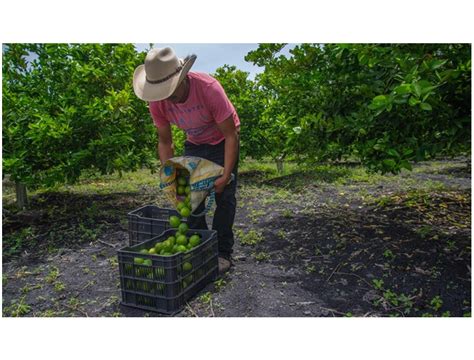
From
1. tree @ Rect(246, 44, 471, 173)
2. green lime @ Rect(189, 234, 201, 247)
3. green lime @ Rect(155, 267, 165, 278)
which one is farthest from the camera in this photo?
green lime @ Rect(189, 234, 201, 247)

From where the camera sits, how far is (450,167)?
30.7 feet

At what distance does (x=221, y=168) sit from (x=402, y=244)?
2.03m

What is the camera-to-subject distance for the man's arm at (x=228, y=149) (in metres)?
3.32

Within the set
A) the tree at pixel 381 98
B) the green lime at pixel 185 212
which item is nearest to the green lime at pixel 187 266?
the green lime at pixel 185 212

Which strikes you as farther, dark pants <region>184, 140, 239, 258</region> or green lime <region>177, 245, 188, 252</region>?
dark pants <region>184, 140, 239, 258</region>

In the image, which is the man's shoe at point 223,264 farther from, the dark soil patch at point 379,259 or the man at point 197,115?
the dark soil patch at point 379,259

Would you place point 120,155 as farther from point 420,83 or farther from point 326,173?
point 326,173

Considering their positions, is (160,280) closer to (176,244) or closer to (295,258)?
(176,244)

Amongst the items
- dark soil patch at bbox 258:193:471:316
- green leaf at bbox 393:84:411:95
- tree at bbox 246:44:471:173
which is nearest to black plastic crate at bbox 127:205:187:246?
dark soil patch at bbox 258:193:471:316

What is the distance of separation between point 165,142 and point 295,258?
1.72 metres

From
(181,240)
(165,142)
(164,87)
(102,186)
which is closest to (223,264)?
(181,240)

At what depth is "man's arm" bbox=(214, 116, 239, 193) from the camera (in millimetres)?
3322

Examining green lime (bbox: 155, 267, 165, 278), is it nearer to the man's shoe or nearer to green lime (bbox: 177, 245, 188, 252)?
green lime (bbox: 177, 245, 188, 252)

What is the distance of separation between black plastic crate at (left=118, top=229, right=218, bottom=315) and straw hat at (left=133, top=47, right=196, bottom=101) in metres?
1.25
